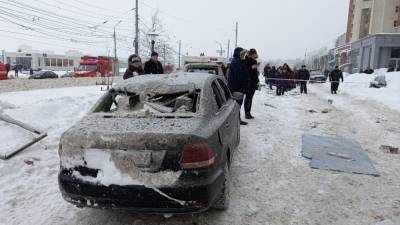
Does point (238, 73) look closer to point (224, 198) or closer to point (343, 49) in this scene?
point (224, 198)

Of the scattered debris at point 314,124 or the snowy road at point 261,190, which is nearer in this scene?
the snowy road at point 261,190

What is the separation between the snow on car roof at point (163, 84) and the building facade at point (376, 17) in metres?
52.8

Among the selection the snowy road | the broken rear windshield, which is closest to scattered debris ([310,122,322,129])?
the snowy road

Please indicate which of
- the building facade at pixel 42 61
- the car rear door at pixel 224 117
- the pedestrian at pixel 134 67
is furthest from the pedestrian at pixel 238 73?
the building facade at pixel 42 61

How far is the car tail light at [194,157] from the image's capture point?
324 cm

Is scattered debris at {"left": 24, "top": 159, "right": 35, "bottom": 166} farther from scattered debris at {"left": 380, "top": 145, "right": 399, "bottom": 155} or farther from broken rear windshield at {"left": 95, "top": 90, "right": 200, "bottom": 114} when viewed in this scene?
scattered debris at {"left": 380, "top": 145, "right": 399, "bottom": 155}

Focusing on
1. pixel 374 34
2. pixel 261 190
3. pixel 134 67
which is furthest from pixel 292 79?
pixel 374 34

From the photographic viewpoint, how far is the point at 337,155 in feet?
20.8

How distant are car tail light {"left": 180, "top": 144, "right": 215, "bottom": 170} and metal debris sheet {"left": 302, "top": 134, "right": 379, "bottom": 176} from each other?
2.94m

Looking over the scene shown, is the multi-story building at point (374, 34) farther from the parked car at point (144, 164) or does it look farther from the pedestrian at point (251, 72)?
the parked car at point (144, 164)

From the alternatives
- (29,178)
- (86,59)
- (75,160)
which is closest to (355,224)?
(75,160)

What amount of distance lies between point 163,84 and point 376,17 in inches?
2271

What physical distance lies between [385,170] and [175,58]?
6441cm

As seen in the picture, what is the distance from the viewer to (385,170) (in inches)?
221
